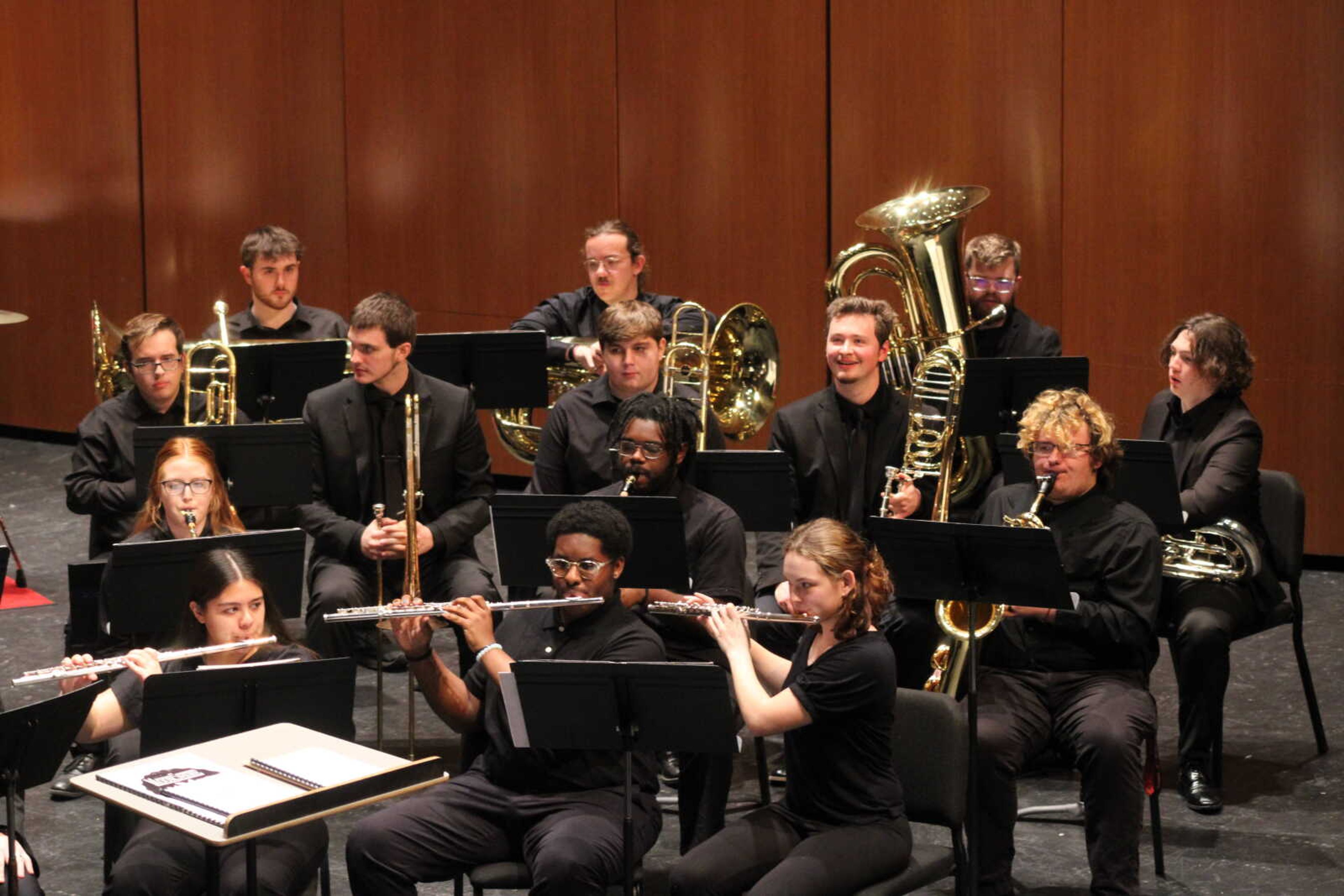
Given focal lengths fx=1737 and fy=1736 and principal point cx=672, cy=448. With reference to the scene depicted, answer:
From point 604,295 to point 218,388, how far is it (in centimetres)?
143

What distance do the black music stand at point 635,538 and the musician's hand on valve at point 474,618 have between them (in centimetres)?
39

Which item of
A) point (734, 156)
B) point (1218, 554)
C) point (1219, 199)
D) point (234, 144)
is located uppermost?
point (234, 144)

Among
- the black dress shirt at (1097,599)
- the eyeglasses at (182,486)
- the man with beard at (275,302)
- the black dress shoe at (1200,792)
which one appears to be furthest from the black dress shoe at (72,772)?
the black dress shoe at (1200,792)

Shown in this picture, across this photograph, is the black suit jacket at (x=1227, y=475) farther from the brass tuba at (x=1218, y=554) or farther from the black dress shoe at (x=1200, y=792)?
the black dress shoe at (x=1200, y=792)

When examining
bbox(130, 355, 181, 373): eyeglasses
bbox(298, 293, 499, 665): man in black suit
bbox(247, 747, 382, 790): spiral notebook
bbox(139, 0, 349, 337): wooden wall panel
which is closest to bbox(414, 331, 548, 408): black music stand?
bbox(298, 293, 499, 665): man in black suit

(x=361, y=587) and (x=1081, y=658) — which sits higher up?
(x=361, y=587)

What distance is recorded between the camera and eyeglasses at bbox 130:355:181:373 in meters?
5.70

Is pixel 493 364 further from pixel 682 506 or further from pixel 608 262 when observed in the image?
pixel 682 506

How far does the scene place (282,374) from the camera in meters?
6.05

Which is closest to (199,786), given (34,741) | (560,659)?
(34,741)

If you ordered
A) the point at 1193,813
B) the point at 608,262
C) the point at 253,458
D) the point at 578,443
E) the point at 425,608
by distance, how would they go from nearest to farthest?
the point at 425,608 → the point at 1193,813 → the point at 253,458 → the point at 578,443 → the point at 608,262

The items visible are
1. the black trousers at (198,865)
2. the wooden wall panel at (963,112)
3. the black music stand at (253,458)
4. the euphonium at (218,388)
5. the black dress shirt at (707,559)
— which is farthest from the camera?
the wooden wall panel at (963,112)

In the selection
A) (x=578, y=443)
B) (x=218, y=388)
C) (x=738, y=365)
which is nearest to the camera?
(x=578, y=443)

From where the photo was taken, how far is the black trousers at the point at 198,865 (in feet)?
12.1
